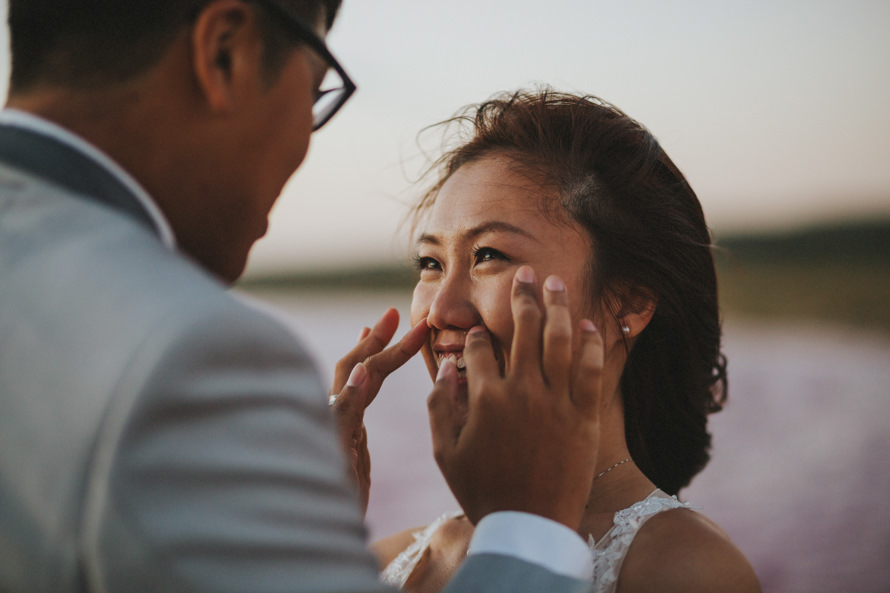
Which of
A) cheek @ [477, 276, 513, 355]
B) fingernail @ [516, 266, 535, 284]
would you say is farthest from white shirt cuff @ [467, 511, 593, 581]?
cheek @ [477, 276, 513, 355]

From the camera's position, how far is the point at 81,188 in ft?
3.42

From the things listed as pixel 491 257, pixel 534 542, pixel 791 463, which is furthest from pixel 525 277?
pixel 791 463

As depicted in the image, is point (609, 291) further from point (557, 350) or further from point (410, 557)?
point (410, 557)

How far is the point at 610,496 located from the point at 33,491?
1880 mm

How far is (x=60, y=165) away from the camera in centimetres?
104

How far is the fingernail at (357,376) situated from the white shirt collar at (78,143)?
51.7 inches

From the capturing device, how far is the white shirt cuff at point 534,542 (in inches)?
46.3

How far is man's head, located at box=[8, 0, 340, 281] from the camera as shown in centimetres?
111

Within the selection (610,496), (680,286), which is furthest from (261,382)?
(680,286)

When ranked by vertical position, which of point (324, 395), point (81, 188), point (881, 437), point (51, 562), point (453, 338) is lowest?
point (881, 437)

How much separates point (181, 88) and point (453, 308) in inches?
49.8

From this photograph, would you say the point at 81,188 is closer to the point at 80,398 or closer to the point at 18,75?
the point at 18,75

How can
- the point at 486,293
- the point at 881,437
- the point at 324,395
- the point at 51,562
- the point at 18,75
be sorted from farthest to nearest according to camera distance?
the point at 881,437
the point at 486,293
the point at 18,75
the point at 324,395
the point at 51,562

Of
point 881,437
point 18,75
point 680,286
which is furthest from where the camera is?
point 881,437
